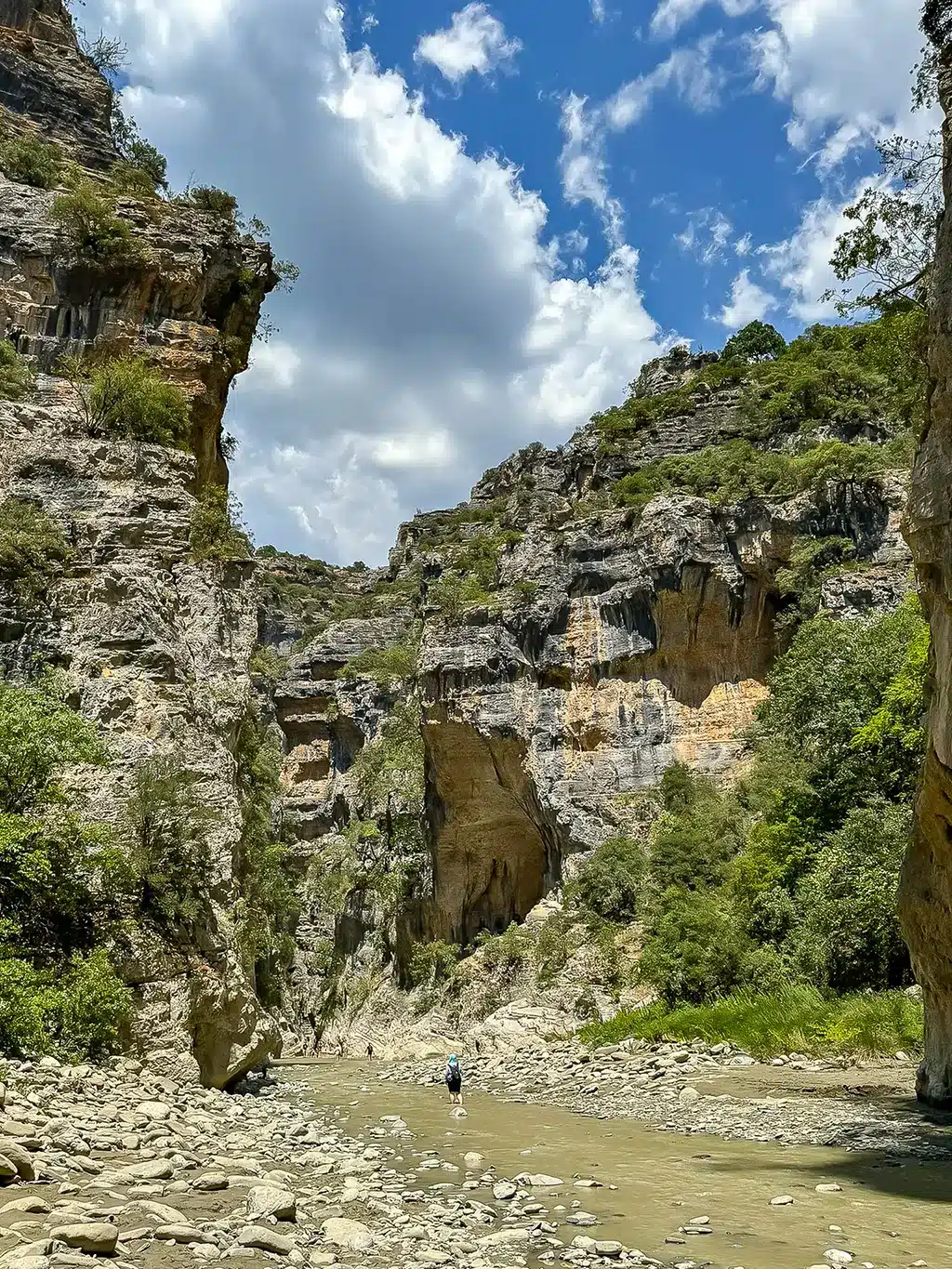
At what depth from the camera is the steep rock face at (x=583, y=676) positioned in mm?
38031

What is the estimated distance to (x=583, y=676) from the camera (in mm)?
40656

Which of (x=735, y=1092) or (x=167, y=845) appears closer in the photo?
(x=735, y=1092)

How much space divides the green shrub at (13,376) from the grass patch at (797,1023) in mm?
22175

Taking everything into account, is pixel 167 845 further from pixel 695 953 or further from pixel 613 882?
pixel 613 882

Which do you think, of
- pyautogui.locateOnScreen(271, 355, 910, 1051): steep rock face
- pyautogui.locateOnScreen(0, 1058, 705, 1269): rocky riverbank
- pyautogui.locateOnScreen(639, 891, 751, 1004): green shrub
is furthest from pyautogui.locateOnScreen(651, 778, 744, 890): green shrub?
pyautogui.locateOnScreen(0, 1058, 705, 1269): rocky riverbank

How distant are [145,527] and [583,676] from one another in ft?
75.9

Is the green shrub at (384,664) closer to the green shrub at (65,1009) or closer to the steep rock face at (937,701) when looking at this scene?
the green shrub at (65,1009)

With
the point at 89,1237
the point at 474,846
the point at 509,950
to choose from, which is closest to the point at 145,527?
the point at 89,1237

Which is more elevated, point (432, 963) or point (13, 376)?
point (13, 376)

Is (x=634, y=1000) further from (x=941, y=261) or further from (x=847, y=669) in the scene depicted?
(x=941, y=261)

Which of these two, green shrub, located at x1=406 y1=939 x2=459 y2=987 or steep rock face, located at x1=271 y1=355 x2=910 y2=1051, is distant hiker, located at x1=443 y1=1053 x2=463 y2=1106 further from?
green shrub, located at x1=406 y1=939 x2=459 y2=987

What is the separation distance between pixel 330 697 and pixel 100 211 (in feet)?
143

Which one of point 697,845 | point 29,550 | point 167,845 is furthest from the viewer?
point 697,845

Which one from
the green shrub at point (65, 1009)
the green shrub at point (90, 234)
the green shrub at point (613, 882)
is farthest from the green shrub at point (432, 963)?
the green shrub at point (90, 234)
